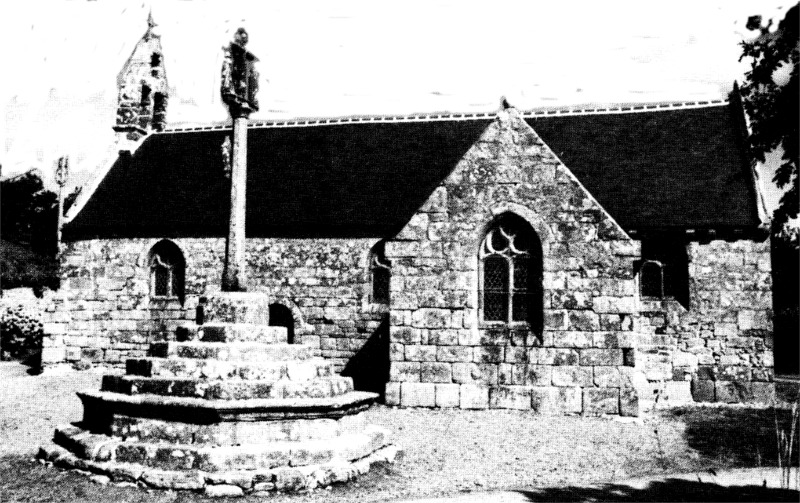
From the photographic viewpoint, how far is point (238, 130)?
8719 millimetres

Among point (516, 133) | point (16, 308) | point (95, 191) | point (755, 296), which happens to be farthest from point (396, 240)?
point (16, 308)

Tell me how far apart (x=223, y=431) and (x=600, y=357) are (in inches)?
276

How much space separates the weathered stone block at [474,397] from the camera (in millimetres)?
12297

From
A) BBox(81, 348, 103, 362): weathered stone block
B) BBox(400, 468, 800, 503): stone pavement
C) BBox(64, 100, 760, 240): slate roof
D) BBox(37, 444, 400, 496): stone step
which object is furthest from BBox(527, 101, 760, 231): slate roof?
BBox(81, 348, 103, 362): weathered stone block

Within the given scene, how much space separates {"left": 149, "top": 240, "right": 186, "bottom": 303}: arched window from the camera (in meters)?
18.8

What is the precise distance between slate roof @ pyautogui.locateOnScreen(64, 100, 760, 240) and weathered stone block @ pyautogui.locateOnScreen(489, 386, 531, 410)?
5.31m

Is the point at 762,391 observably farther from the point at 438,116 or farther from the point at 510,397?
the point at 438,116

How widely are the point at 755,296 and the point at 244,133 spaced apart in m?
11.1

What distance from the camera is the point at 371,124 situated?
2067cm

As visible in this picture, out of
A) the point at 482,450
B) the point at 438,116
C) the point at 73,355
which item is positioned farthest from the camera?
the point at 438,116

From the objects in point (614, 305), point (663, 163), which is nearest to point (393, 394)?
point (614, 305)

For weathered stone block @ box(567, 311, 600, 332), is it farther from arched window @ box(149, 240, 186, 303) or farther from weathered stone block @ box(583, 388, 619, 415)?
arched window @ box(149, 240, 186, 303)

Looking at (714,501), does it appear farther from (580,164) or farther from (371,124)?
(371,124)

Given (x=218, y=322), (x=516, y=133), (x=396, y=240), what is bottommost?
(x=218, y=322)
